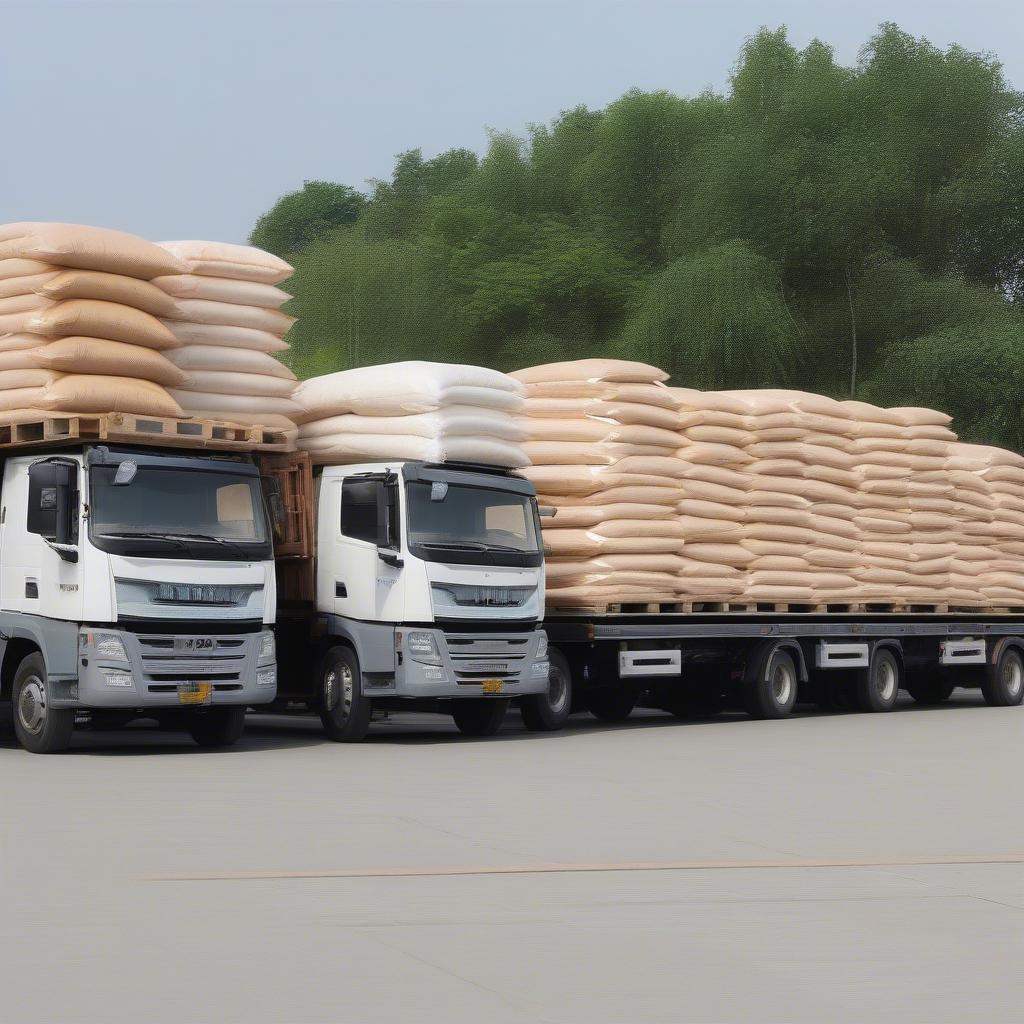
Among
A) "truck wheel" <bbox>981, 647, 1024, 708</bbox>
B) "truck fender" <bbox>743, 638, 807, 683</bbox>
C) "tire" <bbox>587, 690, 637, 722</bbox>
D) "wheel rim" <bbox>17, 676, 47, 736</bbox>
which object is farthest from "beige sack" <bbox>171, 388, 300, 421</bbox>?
"truck wheel" <bbox>981, 647, 1024, 708</bbox>

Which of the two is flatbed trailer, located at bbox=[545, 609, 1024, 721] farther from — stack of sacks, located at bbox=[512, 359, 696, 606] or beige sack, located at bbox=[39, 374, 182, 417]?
beige sack, located at bbox=[39, 374, 182, 417]

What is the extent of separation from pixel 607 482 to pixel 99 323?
5883 millimetres

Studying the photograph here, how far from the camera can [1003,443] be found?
151ft

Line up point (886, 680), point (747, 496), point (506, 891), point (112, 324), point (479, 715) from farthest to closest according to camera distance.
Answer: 1. point (886, 680)
2. point (747, 496)
3. point (479, 715)
4. point (112, 324)
5. point (506, 891)

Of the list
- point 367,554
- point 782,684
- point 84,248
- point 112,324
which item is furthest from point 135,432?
point 782,684

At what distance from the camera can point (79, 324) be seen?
1507 centimetres

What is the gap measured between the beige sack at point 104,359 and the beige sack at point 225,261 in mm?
1051

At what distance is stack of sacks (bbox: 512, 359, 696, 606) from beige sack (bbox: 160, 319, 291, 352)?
9.51ft

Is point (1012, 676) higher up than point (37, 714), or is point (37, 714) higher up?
point (37, 714)

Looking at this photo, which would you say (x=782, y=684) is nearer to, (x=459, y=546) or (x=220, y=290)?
(x=459, y=546)

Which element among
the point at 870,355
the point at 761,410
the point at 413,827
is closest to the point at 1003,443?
the point at 870,355

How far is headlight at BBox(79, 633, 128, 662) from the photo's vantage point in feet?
47.6

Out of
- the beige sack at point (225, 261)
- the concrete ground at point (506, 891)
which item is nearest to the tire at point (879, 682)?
the concrete ground at point (506, 891)

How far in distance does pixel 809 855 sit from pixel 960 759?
6880mm
